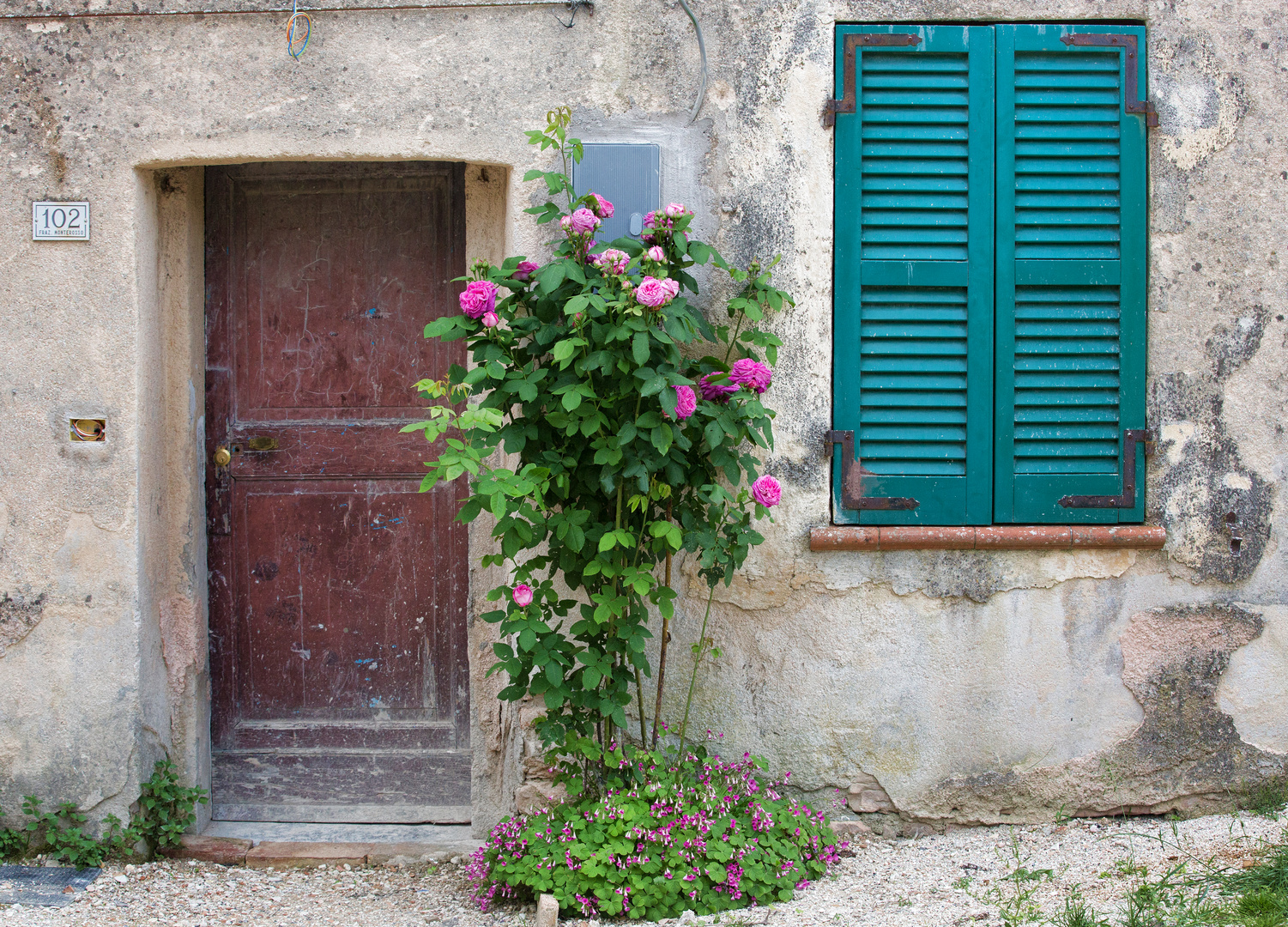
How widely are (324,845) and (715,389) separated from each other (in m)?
2.05

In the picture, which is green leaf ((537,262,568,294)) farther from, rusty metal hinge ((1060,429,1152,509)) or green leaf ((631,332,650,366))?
rusty metal hinge ((1060,429,1152,509))

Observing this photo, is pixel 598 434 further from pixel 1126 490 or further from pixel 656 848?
pixel 1126 490

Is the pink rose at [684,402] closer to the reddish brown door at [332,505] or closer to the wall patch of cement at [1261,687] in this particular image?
the reddish brown door at [332,505]

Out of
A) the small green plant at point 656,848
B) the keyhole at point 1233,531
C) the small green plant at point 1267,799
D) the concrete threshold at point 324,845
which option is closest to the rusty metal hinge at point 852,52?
the keyhole at point 1233,531

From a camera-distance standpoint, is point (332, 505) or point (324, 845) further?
point (332, 505)

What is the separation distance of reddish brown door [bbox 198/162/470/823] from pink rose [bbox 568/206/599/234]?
0.84 metres

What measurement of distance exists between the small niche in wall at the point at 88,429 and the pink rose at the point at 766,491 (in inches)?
81.3

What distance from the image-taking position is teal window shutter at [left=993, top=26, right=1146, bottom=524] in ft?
9.53

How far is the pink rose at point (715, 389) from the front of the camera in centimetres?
256

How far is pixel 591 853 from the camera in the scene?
8.30 ft

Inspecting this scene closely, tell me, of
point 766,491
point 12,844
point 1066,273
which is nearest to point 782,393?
point 766,491

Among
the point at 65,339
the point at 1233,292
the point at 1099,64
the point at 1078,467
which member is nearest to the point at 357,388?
the point at 65,339

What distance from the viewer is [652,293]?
2.29 meters

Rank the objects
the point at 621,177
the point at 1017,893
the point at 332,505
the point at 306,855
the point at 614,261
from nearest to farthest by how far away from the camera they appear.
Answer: the point at 614,261, the point at 1017,893, the point at 621,177, the point at 306,855, the point at 332,505
